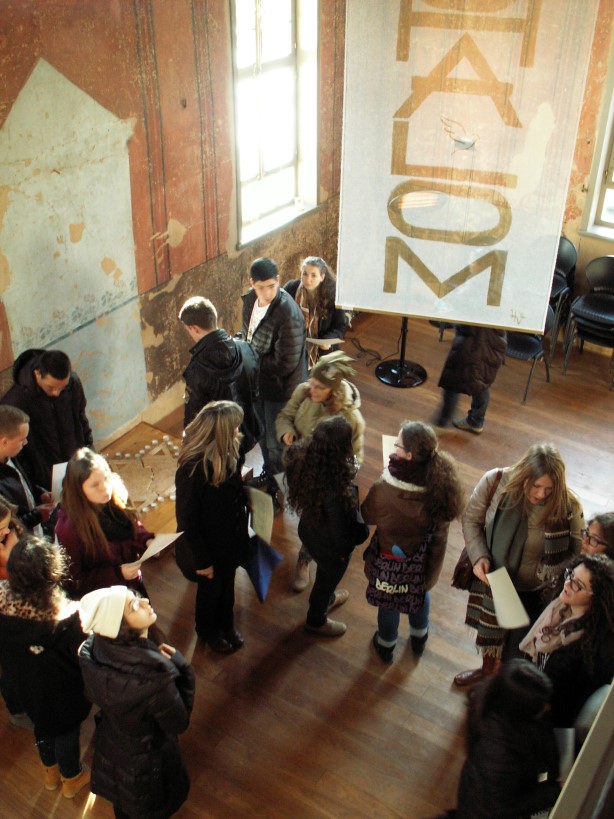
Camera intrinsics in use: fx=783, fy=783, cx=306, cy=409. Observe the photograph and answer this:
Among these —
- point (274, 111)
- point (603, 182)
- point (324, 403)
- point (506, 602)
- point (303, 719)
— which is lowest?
point (303, 719)

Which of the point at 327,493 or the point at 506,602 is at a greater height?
the point at 327,493

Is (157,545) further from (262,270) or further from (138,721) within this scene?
(262,270)

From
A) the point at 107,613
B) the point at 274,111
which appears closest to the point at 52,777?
→ the point at 107,613

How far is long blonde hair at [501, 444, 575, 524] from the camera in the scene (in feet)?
11.2

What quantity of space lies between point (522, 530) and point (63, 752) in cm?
234

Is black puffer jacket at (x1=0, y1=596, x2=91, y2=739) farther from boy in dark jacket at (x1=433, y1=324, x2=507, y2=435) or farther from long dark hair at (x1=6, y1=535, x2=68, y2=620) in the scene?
boy in dark jacket at (x1=433, y1=324, x2=507, y2=435)

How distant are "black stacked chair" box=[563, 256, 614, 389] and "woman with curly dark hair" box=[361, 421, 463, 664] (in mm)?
3780

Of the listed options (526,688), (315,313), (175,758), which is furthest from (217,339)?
(526,688)

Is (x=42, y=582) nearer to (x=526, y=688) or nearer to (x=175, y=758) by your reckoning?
(x=175, y=758)

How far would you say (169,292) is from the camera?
19.9 ft

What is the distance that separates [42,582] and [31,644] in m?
0.29

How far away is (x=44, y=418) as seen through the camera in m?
4.39

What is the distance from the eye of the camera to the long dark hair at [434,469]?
A: 356 cm

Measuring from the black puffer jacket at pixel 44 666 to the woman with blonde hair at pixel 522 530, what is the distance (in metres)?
1.87
